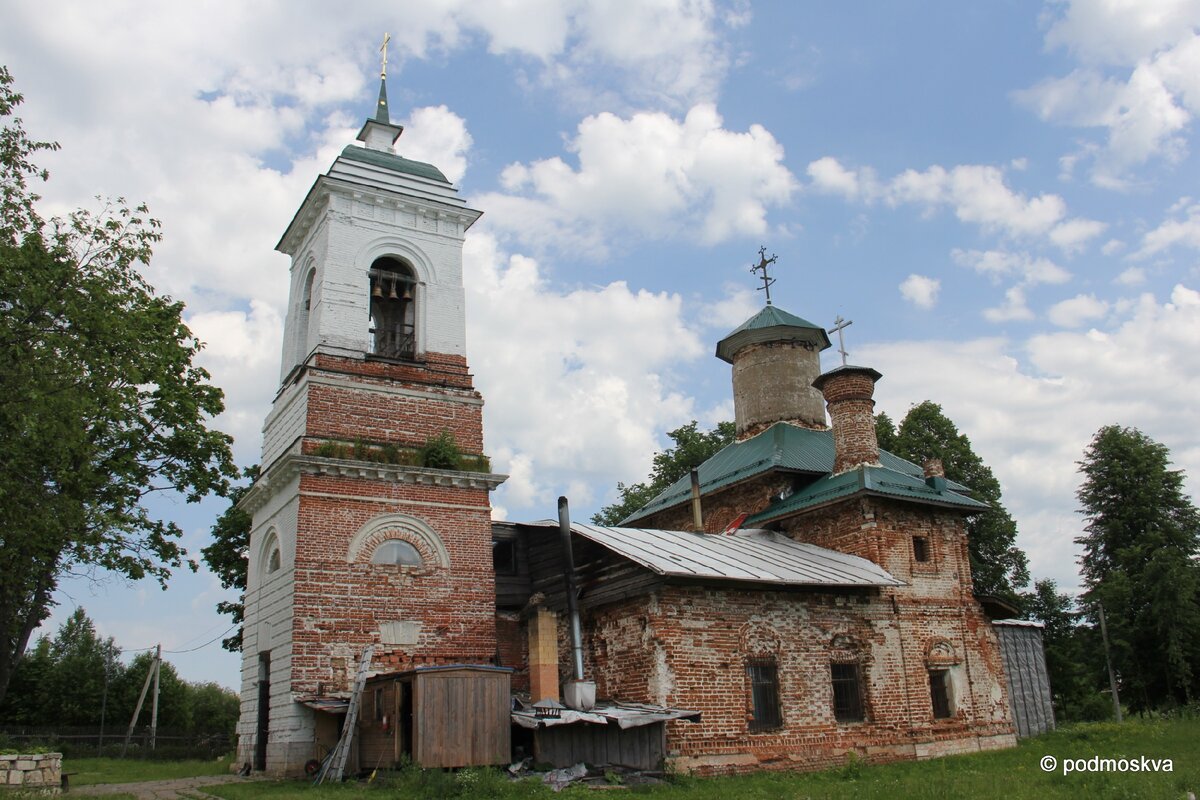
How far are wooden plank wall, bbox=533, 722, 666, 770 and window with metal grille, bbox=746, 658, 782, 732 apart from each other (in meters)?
2.16

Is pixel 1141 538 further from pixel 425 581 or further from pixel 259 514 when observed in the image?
pixel 259 514

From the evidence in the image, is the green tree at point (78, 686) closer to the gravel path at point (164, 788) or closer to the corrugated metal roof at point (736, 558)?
the gravel path at point (164, 788)

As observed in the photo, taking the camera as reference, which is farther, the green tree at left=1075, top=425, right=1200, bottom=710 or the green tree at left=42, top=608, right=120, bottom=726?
the green tree at left=42, top=608, right=120, bottom=726

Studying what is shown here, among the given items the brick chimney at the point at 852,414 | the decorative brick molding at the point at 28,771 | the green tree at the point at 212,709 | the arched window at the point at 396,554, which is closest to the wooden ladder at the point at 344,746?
the arched window at the point at 396,554

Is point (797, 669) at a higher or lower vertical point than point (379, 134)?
lower

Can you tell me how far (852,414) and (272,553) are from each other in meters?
11.8

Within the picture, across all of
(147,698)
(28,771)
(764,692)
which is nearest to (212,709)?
(147,698)

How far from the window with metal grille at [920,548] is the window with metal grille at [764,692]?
16.2 ft

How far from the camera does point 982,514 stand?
27.8 metres

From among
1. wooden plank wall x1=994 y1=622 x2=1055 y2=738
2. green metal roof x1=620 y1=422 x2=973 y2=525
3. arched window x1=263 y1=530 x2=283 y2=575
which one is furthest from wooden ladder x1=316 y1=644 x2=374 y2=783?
wooden plank wall x1=994 y1=622 x2=1055 y2=738

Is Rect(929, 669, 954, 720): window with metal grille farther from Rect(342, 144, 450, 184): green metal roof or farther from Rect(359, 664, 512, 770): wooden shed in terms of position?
Rect(342, 144, 450, 184): green metal roof

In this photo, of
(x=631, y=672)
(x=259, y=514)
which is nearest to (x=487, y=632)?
(x=631, y=672)

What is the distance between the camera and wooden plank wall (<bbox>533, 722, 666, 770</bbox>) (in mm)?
12906

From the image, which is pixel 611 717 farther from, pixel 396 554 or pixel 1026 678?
pixel 1026 678
